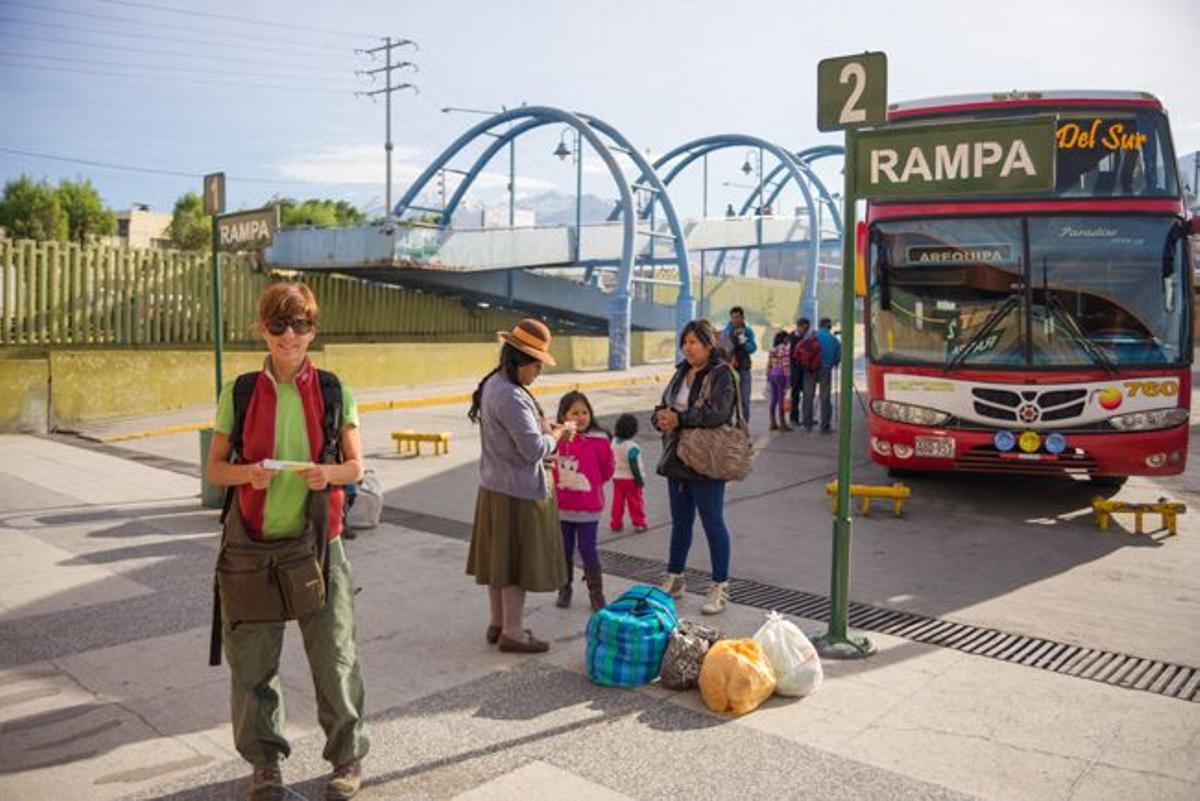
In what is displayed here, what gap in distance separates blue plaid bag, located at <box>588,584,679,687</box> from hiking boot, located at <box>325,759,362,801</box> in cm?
138

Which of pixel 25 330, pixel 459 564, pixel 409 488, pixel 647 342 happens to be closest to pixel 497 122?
pixel 647 342

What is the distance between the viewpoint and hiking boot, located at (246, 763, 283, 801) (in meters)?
3.39

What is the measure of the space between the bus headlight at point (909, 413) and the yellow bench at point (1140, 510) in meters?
1.46

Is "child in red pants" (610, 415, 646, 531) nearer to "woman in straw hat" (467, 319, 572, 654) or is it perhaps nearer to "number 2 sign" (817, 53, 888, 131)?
"woman in straw hat" (467, 319, 572, 654)

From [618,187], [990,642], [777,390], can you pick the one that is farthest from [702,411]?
[618,187]

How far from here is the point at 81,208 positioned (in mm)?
53719

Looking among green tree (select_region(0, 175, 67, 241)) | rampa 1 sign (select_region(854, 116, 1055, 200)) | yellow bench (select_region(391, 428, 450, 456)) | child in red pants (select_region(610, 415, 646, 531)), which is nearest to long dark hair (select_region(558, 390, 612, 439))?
child in red pants (select_region(610, 415, 646, 531))

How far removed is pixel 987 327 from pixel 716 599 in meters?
4.12

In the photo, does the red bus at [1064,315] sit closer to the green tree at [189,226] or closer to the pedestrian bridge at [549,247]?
the pedestrian bridge at [549,247]

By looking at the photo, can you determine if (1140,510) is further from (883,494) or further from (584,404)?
(584,404)

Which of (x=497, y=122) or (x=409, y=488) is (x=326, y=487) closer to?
(x=409, y=488)

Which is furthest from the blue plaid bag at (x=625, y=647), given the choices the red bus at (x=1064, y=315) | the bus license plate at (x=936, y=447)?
the red bus at (x=1064, y=315)

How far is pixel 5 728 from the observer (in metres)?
4.05

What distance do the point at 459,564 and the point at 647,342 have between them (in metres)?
25.4
